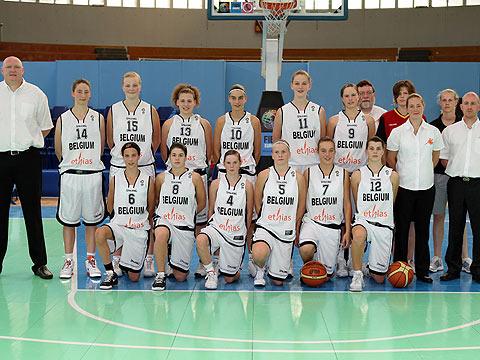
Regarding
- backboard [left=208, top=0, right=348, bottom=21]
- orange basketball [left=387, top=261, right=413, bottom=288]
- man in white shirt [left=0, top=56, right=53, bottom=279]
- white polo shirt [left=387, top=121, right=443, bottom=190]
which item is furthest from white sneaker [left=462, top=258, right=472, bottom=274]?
backboard [left=208, top=0, right=348, bottom=21]

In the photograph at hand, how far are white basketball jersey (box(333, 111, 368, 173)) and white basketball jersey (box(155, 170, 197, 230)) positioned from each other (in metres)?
1.50

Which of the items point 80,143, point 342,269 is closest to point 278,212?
point 342,269

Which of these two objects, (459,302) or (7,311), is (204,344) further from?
(459,302)

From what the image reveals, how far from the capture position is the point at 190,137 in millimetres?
6527

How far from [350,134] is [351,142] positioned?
79mm

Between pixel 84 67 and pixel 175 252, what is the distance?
1015 cm

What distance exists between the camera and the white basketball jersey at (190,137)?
6.53 metres

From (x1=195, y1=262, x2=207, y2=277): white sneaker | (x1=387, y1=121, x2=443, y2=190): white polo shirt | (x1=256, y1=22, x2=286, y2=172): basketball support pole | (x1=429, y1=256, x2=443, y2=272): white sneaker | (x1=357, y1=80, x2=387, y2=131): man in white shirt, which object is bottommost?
(x1=195, y1=262, x2=207, y2=277): white sneaker

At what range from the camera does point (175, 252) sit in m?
6.15

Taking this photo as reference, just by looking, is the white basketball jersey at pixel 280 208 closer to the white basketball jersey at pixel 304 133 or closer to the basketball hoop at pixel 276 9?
the white basketball jersey at pixel 304 133

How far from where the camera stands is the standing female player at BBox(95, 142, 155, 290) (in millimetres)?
6074

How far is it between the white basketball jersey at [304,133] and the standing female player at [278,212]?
0.35 meters

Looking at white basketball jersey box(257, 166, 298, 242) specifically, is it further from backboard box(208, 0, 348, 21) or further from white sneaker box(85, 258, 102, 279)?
backboard box(208, 0, 348, 21)

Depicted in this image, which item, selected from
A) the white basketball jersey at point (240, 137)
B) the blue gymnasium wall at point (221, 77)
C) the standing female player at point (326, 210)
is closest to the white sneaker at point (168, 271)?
Answer: the white basketball jersey at point (240, 137)
